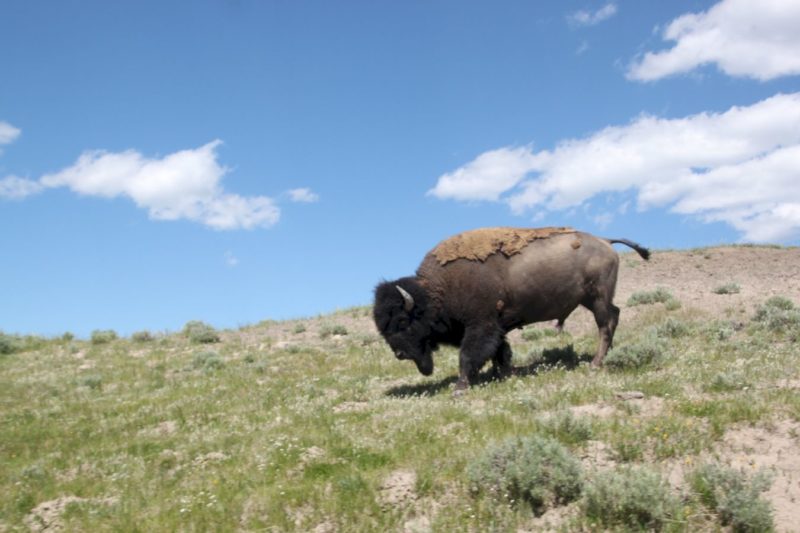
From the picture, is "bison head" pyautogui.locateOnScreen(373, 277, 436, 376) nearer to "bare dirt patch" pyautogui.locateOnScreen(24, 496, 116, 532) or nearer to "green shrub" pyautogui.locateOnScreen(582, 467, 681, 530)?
"bare dirt patch" pyautogui.locateOnScreen(24, 496, 116, 532)

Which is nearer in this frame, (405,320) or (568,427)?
(568,427)

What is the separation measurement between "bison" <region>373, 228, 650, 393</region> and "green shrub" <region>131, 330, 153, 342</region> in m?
16.6

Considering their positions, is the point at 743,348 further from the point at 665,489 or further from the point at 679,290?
the point at 679,290

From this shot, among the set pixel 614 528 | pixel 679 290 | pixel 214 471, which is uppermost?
pixel 679 290

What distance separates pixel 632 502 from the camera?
19.2 feet

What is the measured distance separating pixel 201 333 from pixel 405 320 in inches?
566

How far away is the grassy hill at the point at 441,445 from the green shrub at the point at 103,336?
9186 mm

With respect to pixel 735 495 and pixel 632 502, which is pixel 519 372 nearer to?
pixel 632 502

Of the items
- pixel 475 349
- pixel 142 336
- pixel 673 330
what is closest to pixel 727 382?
pixel 475 349

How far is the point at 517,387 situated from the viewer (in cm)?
1105

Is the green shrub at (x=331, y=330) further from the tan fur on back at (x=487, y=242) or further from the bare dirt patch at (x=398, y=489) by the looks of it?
the bare dirt patch at (x=398, y=489)

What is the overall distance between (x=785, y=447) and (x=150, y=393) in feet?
45.1

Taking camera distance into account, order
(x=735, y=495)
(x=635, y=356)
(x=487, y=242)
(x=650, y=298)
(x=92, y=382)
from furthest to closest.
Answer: (x=650, y=298) → (x=92, y=382) → (x=487, y=242) → (x=635, y=356) → (x=735, y=495)

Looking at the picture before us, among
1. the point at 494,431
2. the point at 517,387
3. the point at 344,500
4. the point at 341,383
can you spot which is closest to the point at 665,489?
the point at 494,431
